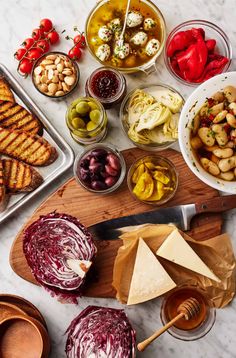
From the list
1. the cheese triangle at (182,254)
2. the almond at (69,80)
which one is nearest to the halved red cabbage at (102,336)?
the cheese triangle at (182,254)

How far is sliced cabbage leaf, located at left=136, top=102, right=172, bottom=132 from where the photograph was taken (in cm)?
233

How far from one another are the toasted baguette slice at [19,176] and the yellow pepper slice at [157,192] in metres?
0.46

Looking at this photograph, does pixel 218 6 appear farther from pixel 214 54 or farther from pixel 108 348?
pixel 108 348

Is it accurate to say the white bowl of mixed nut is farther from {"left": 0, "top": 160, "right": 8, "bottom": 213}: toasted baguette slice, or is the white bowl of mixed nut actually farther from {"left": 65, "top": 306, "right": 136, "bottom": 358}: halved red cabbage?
{"left": 65, "top": 306, "right": 136, "bottom": 358}: halved red cabbage

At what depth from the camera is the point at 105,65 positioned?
2.41 m

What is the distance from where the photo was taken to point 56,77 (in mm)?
2393

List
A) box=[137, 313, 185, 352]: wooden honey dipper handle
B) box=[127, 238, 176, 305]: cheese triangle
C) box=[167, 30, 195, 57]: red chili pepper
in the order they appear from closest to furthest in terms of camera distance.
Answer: box=[137, 313, 185, 352]: wooden honey dipper handle
box=[127, 238, 176, 305]: cheese triangle
box=[167, 30, 195, 57]: red chili pepper

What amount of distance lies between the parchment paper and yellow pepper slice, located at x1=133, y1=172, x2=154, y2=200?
119 mm

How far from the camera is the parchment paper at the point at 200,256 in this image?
2.33 metres

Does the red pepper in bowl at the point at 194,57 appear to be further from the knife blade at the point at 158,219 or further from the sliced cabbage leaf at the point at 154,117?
the knife blade at the point at 158,219

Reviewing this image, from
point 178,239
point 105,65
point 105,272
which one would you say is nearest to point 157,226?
point 178,239

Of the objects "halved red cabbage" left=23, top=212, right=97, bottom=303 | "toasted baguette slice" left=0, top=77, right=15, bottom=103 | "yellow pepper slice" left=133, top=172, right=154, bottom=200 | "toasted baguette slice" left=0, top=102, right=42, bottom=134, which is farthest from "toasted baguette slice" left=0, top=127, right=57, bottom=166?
"yellow pepper slice" left=133, top=172, right=154, bottom=200

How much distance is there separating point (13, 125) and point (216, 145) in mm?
822

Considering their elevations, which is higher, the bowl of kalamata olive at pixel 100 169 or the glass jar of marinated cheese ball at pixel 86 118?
the glass jar of marinated cheese ball at pixel 86 118
